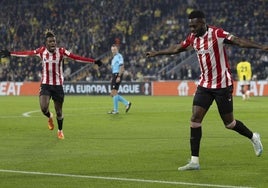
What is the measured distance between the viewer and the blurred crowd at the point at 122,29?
4616cm

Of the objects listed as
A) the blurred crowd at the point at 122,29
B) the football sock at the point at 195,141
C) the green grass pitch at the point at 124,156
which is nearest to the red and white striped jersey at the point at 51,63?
the green grass pitch at the point at 124,156

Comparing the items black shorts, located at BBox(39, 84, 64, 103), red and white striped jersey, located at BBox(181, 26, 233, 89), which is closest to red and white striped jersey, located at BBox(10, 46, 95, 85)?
black shorts, located at BBox(39, 84, 64, 103)

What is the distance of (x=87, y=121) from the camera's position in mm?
21391

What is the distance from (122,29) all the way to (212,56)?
41189mm

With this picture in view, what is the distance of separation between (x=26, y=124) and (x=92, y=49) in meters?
31.6

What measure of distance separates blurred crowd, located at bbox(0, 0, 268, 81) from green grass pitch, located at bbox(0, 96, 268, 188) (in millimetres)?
25939

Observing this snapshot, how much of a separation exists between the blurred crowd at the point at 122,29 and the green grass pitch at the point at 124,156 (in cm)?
2594

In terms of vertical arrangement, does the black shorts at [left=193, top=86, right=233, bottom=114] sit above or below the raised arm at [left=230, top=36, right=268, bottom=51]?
below

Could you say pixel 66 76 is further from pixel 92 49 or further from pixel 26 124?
pixel 26 124

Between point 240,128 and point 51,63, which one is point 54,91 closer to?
point 51,63

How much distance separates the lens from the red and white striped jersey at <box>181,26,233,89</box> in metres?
10.6

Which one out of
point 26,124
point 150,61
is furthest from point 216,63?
point 150,61

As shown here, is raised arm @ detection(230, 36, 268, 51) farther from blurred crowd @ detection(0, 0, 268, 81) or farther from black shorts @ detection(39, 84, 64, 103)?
blurred crowd @ detection(0, 0, 268, 81)

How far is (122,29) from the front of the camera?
51656 mm
